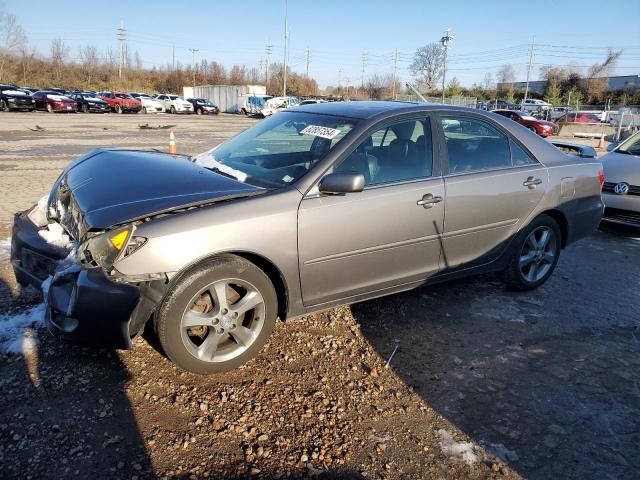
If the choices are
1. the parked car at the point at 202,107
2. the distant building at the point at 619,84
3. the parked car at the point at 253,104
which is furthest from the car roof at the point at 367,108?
the distant building at the point at 619,84

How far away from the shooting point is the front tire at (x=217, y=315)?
2828mm

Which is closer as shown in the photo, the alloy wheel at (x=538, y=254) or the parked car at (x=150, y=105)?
the alloy wheel at (x=538, y=254)

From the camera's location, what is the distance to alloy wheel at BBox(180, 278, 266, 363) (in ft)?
9.64

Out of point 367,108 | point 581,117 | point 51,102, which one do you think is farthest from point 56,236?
point 581,117

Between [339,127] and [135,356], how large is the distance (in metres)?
2.14

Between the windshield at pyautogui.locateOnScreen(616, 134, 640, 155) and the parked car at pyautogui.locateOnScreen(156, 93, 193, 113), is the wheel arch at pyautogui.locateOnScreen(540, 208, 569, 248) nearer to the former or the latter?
the windshield at pyautogui.locateOnScreen(616, 134, 640, 155)

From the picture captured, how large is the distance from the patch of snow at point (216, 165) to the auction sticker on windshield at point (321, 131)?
64cm

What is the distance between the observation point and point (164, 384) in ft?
9.73

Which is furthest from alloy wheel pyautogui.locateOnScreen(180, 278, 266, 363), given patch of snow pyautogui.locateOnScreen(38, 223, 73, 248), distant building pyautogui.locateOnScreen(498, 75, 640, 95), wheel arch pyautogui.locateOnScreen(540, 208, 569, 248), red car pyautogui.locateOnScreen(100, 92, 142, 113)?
distant building pyautogui.locateOnScreen(498, 75, 640, 95)

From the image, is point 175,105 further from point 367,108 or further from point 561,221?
point 561,221

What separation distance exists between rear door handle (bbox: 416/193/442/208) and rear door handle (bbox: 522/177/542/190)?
105 centimetres

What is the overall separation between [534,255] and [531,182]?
740mm

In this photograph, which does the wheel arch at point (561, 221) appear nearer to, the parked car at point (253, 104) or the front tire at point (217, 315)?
the front tire at point (217, 315)

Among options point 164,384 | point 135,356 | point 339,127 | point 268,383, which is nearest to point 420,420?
point 268,383
